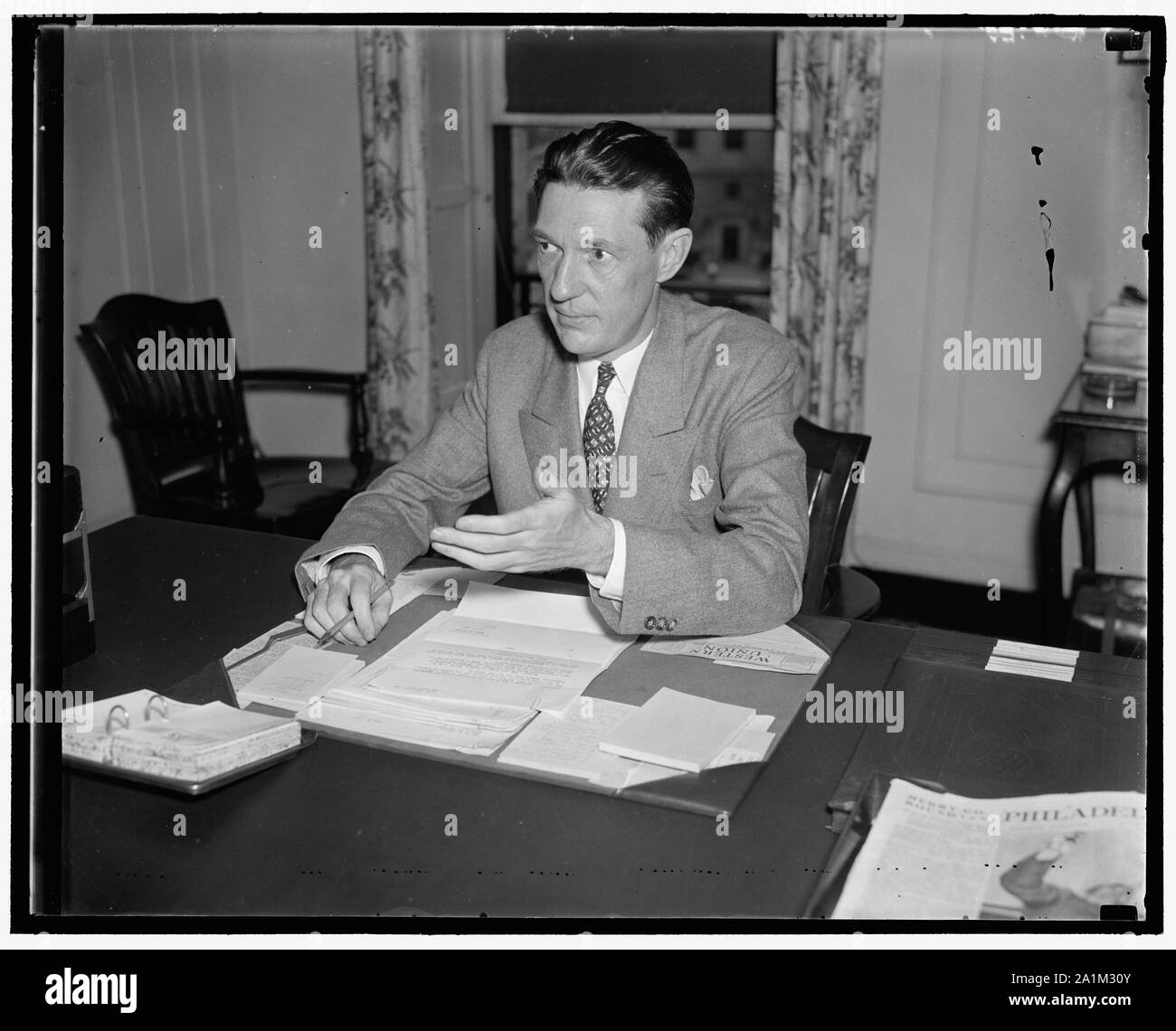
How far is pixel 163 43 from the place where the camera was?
12.2ft

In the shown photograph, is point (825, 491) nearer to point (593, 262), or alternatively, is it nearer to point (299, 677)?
point (593, 262)

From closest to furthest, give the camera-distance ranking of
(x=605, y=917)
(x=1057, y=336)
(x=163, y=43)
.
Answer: (x=605, y=917) → (x=163, y=43) → (x=1057, y=336)

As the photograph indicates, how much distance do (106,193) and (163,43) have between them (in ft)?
1.69

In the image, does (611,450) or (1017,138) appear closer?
(611,450)

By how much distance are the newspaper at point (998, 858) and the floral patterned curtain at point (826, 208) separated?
9.72 ft

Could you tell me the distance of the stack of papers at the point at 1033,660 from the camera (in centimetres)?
175

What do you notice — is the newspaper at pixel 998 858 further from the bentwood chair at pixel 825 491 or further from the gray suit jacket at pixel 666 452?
the bentwood chair at pixel 825 491

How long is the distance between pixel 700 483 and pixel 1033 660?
0.72 m

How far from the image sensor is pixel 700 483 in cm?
225

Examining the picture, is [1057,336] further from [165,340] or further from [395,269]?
[165,340]

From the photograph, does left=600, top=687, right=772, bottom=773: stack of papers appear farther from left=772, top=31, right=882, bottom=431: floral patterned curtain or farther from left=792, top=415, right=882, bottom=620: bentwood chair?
left=772, top=31, right=882, bottom=431: floral patterned curtain
